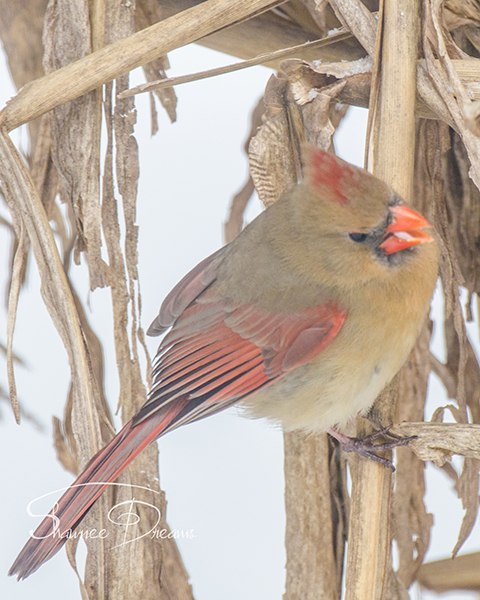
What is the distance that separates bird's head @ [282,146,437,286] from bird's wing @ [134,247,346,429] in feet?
0.33

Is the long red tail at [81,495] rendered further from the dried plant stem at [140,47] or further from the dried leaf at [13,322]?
the dried plant stem at [140,47]

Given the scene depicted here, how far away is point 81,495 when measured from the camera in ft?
4.33

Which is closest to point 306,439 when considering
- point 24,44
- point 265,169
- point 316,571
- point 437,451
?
point 316,571

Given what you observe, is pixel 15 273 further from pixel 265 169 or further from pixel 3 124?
pixel 265 169

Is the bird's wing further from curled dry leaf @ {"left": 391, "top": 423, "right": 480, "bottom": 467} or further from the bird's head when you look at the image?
curled dry leaf @ {"left": 391, "top": 423, "right": 480, "bottom": 467}

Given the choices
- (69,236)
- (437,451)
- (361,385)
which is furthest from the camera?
(69,236)

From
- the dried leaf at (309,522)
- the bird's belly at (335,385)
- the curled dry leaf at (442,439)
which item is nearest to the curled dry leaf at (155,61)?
the bird's belly at (335,385)

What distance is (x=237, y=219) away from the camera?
192 cm

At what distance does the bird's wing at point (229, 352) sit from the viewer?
4.58 ft

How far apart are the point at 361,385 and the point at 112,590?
27.1 inches

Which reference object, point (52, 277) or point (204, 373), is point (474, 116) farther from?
point (52, 277)

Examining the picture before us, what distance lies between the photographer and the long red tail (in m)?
1.29

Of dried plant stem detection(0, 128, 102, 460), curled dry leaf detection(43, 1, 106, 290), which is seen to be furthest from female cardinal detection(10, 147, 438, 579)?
curled dry leaf detection(43, 1, 106, 290)

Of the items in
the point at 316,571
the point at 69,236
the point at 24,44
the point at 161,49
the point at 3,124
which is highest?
the point at 24,44
